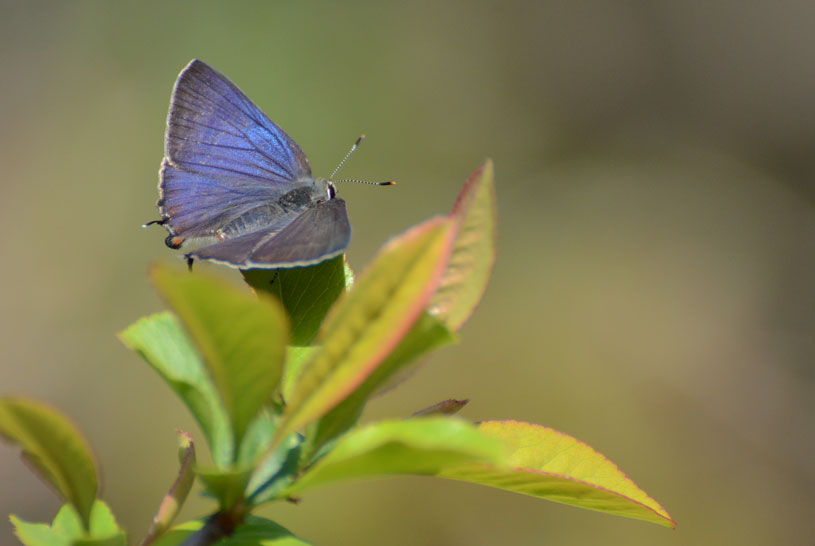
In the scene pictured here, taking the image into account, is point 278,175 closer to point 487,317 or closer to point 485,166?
point 485,166

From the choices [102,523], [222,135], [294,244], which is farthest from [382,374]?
[222,135]

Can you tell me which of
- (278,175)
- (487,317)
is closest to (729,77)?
(487,317)

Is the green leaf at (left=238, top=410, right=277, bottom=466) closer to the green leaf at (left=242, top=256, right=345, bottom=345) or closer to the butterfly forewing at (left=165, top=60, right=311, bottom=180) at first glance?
the green leaf at (left=242, top=256, right=345, bottom=345)

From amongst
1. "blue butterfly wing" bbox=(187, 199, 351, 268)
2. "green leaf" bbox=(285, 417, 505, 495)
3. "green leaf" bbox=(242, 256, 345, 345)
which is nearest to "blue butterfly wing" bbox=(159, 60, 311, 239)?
"blue butterfly wing" bbox=(187, 199, 351, 268)

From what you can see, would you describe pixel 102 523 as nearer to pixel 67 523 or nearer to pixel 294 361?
pixel 67 523

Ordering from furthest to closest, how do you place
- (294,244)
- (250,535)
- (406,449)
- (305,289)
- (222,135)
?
1. (222,135)
2. (294,244)
3. (305,289)
4. (250,535)
5. (406,449)
